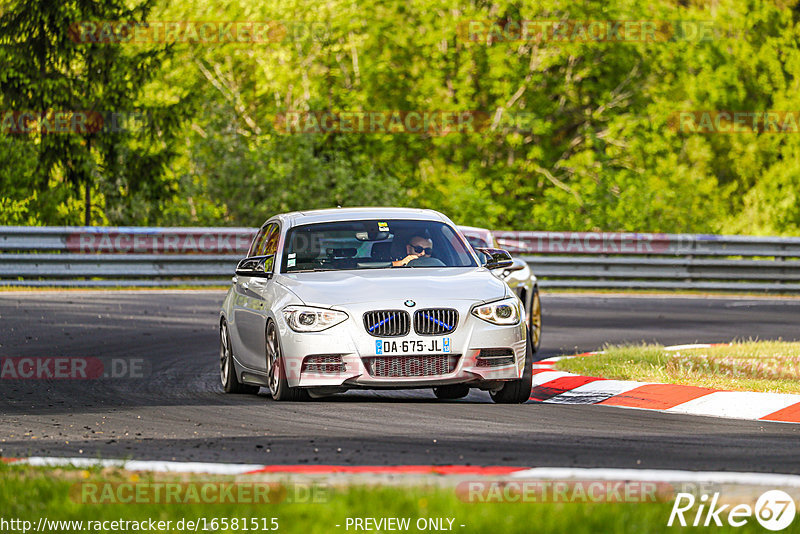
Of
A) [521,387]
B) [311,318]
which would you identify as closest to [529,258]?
[521,387]

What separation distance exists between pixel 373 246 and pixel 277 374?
1.47 m

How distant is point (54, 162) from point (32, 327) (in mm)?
16013

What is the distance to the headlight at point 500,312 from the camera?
35.9 feet

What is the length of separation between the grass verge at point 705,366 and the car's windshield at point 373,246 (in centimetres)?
192

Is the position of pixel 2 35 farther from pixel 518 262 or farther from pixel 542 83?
pixel 518 262

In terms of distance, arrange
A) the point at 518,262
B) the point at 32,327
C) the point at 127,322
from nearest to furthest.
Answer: the point at 518,262 < the point at 32,327 < the point at 127,322

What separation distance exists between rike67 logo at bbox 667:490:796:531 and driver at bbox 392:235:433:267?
568cm

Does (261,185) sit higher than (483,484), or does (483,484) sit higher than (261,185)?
(483,484)

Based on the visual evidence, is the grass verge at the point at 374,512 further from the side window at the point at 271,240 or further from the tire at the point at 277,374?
the side window at the point at 271,240

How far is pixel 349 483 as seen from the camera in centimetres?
683

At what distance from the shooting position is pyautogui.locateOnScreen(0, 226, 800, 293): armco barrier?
25.5 meters

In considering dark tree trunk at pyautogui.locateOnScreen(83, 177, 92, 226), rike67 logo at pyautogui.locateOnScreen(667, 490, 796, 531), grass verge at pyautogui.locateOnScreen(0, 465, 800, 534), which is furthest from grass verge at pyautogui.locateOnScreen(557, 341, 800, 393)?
dark tree trunk at pyautogui.locateOnScreen(83, 177, 92, 226)

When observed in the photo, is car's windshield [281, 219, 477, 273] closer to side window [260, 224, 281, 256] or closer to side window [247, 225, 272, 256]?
side window [260, 224, 281, 256]

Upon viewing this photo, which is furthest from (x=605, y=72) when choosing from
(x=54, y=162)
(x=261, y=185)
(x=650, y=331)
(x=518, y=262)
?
A: (x=518, y=262)
